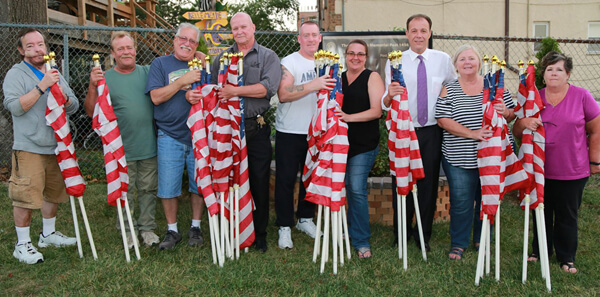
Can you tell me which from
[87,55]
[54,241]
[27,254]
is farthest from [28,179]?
[87,55]

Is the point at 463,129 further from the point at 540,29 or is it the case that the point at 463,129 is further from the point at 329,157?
the point at 540,29

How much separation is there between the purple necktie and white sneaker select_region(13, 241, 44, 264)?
349cm

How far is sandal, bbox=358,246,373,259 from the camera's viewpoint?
157 inches

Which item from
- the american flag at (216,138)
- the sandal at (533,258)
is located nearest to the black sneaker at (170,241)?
the american flag at (216,138)

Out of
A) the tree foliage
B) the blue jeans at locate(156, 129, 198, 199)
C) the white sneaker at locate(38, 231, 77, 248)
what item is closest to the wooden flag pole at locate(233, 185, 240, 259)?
the blue jeans at locate(156, 129, 198, 199)

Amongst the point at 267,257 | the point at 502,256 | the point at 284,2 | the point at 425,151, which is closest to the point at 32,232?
the point at 267,257

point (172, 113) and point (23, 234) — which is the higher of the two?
point (172, 113)

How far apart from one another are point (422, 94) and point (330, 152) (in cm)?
102

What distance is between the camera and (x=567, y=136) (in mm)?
3553

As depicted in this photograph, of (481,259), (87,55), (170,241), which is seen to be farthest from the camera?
(87,55)

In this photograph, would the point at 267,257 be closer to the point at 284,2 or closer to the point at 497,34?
the point at 497,34

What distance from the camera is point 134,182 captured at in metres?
4.38

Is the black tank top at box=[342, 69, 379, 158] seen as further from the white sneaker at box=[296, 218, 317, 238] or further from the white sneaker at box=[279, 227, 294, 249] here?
the white sneaker at box=[296, 218, 317, 238]

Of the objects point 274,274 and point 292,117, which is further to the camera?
A: point 292,117
